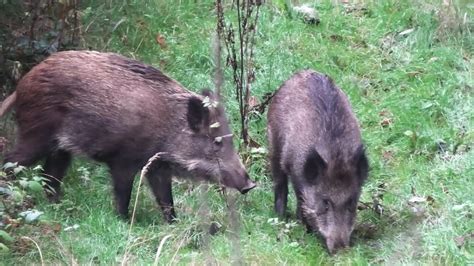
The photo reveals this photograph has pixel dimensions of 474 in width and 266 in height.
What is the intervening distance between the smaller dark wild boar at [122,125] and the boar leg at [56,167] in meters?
0.05

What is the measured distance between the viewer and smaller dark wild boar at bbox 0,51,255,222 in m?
6.66

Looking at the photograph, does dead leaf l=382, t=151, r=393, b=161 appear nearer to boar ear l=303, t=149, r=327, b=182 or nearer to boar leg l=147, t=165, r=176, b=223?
boar ear l=303, t=149, r=327, b=182

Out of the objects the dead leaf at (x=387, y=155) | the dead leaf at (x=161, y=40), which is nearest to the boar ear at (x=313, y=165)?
the dead leaf at (x=387, y=155)

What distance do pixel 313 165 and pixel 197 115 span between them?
1013 mm

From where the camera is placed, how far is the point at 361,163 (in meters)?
6.31

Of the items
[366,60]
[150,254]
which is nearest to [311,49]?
[366,60]

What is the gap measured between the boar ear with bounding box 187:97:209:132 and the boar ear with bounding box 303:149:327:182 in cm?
90

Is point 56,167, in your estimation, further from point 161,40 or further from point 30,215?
point 161,40

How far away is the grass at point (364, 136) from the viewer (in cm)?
584

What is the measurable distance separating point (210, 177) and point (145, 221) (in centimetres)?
59

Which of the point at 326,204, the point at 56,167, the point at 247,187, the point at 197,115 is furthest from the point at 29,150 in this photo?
the point at 326,204

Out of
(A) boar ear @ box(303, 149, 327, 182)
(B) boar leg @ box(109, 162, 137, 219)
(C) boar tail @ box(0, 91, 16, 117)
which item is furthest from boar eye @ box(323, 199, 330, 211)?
(C) boar tail @ box(0, 91, 16, 117)

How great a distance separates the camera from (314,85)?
7.03m

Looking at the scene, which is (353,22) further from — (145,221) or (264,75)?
(145,221)
